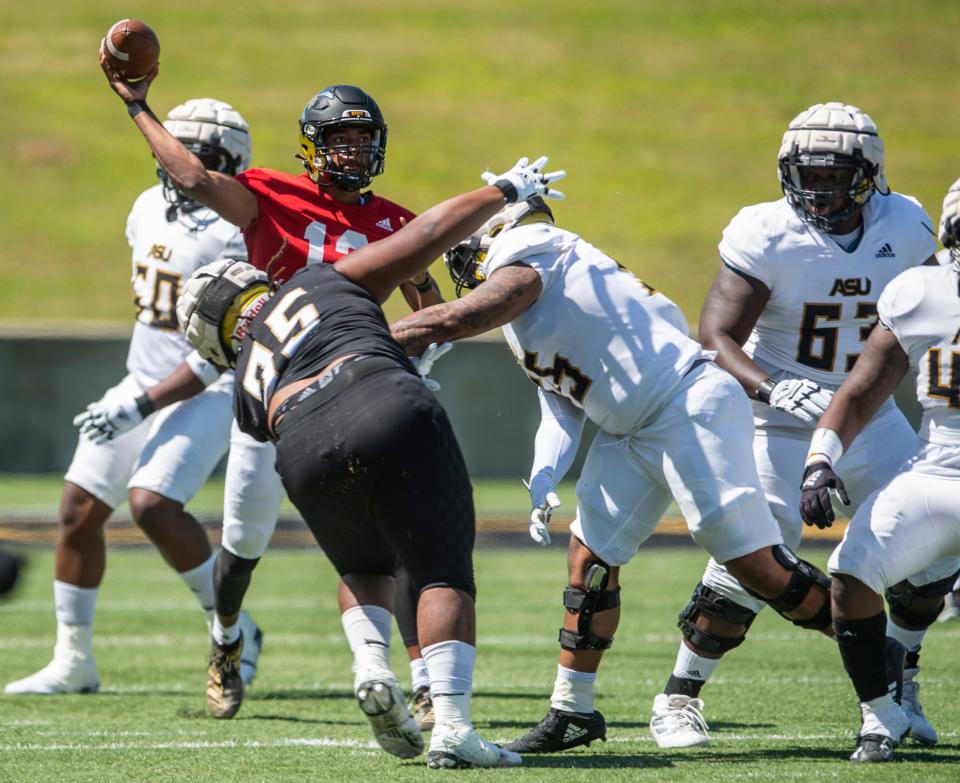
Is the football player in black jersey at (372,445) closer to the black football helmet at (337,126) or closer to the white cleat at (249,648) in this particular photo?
the black football helmet at (337,126)

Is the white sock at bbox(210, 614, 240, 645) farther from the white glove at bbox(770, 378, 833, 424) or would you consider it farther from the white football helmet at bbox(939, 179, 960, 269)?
the white football helmet at bbox(939, 179, 960, 269)

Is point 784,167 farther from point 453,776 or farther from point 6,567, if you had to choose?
point 6,567

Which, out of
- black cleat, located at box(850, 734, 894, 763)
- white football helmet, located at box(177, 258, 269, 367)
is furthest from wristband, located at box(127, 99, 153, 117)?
black cleat, located at box(850, 734, 894, 763)

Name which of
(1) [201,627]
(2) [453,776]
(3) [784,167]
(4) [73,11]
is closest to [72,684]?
(1) [201,627]

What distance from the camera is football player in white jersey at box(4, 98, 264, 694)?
638 cm

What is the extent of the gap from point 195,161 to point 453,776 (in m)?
2.20

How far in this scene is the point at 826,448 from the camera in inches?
187

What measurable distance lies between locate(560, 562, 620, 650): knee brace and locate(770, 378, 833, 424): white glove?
0.78 m

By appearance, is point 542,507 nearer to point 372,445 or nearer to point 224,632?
point 372,445

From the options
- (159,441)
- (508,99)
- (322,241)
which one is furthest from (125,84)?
(508,99)

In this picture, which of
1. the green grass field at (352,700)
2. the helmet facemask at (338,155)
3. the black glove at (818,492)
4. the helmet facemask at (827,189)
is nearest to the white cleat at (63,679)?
the green grass field at (352,700)

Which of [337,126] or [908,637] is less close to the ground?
[337,126]

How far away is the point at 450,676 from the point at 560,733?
815 millimetres

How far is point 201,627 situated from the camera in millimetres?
8266
